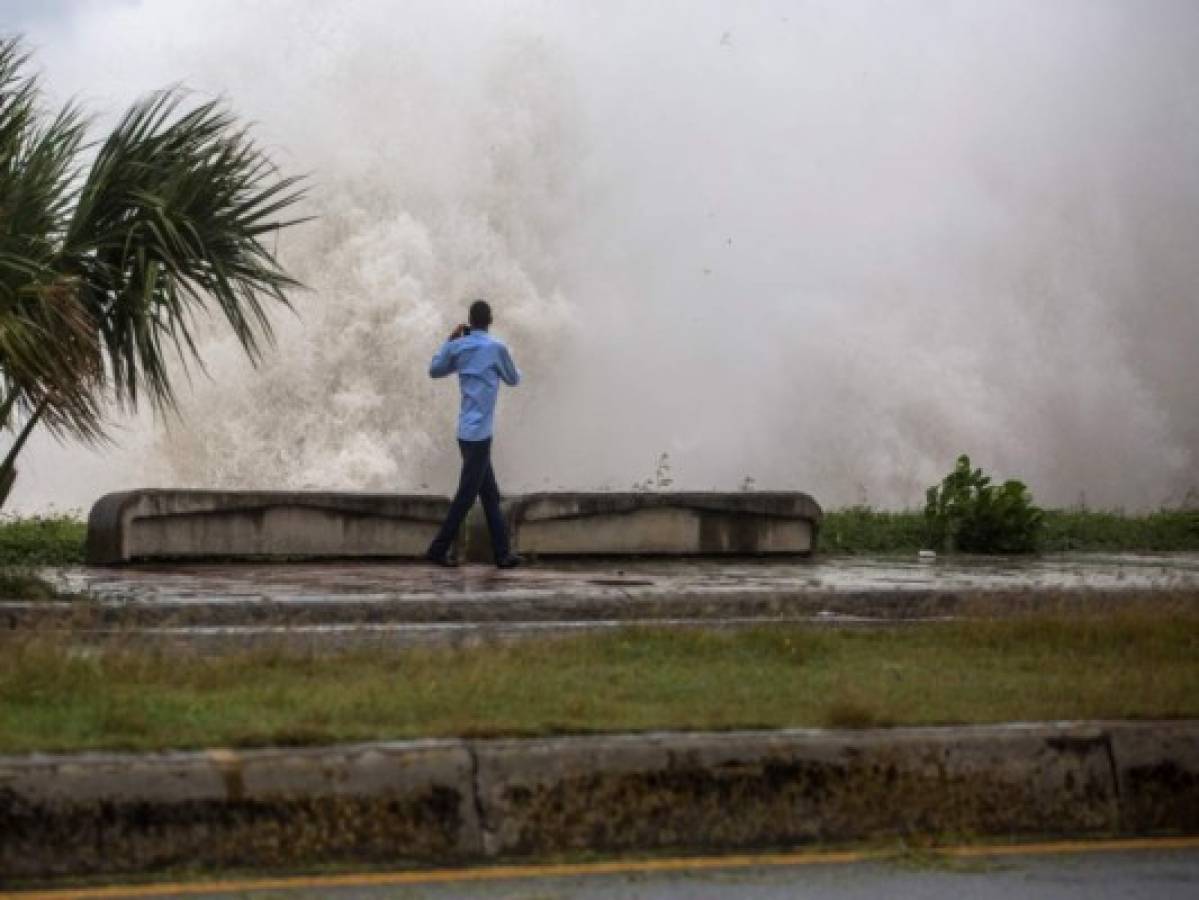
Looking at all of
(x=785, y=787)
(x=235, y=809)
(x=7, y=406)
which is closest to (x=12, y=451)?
(x=7, y=406)

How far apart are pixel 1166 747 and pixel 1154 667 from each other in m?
1.89

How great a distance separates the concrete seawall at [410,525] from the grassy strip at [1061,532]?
1339mm

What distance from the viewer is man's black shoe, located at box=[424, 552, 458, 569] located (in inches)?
579

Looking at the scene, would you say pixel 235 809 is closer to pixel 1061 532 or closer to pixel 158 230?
pixel 158 230

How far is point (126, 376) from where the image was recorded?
1261cm

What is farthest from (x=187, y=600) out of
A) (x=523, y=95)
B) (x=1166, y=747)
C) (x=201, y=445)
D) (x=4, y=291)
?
(x=523, y=95)

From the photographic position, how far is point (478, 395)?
1454 centimetres

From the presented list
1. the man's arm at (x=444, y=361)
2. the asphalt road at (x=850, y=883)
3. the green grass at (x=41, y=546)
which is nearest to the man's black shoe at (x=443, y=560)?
the man's arm at (x=444, y=361)

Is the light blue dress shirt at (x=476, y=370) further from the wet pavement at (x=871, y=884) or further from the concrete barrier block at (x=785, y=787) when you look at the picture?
the wet pavement at (x=871, y=884)

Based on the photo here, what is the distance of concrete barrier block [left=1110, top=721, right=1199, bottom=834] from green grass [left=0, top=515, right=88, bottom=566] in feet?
28.6

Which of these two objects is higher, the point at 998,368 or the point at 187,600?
the point at 998,368

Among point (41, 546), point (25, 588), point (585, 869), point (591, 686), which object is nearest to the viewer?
point (585, 869)

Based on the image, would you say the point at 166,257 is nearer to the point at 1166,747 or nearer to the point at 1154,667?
the point at 1154,667

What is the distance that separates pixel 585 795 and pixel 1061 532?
544 inches
